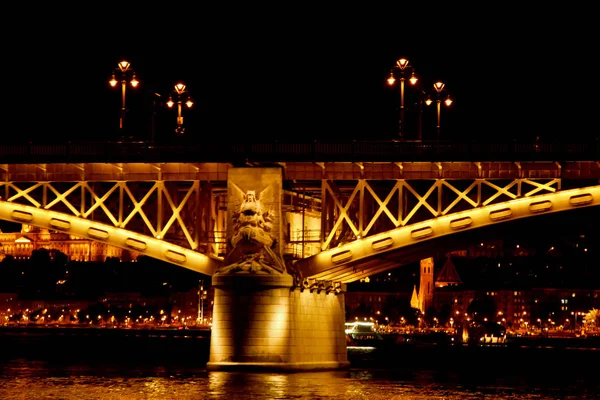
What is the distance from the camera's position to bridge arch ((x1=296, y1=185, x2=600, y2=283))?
194 ft

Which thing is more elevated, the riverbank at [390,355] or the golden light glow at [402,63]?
the golden light glow at [402,63]

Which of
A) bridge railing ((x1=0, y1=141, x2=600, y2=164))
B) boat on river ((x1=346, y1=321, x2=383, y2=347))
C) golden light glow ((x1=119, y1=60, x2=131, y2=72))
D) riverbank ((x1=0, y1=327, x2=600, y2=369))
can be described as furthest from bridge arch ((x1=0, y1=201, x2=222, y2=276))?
boat on river ((x1=346, y1=321, x2=383, y2=347))

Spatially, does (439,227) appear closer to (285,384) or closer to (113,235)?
(285,384)

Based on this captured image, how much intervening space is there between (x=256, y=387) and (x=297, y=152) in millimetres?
11537

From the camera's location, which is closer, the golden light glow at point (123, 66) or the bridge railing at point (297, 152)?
the golden light glow at point (123, 66)

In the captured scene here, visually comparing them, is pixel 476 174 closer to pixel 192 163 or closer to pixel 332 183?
pixel 332 183

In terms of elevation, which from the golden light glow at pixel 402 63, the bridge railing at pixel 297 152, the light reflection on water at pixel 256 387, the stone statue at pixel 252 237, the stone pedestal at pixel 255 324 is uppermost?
the golden light glow at pixel 402 63

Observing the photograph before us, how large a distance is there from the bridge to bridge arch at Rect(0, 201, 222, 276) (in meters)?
0.06

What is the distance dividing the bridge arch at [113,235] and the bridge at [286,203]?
0.06 meters

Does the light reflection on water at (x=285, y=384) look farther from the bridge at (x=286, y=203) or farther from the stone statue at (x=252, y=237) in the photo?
the stone statue at (x=252, y=237)

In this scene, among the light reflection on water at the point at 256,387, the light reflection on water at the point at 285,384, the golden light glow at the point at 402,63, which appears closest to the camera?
the light reflection on water at the point at 256,387

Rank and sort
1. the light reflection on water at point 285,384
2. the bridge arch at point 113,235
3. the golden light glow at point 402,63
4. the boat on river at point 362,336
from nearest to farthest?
the light reflection on water at point 285,384, the golden light glow at point 402,63, the bridge arch at point 113,235, the boat on river at point 362,336

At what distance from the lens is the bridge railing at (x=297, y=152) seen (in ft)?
197

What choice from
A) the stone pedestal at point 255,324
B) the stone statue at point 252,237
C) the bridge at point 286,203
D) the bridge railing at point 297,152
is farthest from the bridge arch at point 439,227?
the stone pedestal at point 255,324
